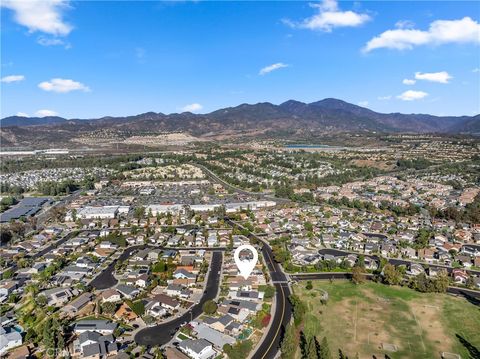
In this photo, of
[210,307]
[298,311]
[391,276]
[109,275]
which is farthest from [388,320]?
[109,275]

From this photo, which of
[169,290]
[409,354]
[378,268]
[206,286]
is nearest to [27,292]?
[169,290]

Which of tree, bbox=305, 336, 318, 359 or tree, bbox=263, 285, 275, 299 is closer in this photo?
tree, bbox=305, 336, 318, 359

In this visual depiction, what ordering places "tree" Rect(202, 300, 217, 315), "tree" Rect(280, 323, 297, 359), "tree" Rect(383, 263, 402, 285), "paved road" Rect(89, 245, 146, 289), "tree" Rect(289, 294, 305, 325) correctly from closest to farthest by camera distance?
1. "tree" Rect(280, 323, 297, 359)
2. "tree" Rect(289, 294, 305, 325)
3. "tree" Rect(202, 300, 217, 315)
4. "tree" Rect(383, 263, 402, 285)
5. "paved road" Rect(89, 245, 146, 289)

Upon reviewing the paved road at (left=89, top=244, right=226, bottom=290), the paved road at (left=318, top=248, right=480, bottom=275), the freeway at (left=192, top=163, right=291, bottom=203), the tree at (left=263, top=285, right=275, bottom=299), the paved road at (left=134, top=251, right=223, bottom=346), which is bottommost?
the paved road at (left=318, top=248, right=480, bottom=275)

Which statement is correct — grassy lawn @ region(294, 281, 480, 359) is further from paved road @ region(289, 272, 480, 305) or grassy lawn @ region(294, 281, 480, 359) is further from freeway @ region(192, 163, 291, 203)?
freeway @ region(192, 163, 291, 203)

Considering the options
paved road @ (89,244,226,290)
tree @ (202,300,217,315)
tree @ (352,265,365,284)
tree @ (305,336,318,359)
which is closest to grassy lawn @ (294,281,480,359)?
tree @ (352,265,365,284)

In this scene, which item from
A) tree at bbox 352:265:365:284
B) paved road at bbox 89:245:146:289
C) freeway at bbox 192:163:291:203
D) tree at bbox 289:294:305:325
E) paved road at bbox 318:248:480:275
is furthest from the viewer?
freeway at bbox 192:163:291:203
